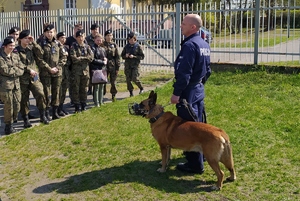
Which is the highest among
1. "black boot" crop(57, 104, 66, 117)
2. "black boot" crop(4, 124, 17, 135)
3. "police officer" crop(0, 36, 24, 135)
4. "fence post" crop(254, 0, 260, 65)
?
"fence post" crop(254, 0, 260, 65)

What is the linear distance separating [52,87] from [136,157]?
10.9 ft

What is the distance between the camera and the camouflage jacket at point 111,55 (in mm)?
10359

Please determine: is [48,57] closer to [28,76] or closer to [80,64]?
[28,76]

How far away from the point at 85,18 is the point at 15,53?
8.42 metres

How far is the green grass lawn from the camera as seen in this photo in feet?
17.0

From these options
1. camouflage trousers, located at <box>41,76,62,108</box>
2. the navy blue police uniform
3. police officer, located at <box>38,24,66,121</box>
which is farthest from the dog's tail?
camouflage trousers, located at <box>41,76,62,108</box>

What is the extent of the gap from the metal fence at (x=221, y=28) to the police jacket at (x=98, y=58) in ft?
14.1

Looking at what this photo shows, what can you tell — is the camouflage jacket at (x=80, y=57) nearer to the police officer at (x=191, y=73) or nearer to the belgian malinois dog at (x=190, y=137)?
the belgian malinois dog at (x=190, y=137)

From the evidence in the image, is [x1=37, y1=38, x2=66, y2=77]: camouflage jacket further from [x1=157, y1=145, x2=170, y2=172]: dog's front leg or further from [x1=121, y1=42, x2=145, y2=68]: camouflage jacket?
[x1=157, y1=145, x2=170, y2=172]: dog's front leg

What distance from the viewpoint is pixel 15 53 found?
7734 millimetres

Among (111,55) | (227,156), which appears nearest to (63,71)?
(111,55)

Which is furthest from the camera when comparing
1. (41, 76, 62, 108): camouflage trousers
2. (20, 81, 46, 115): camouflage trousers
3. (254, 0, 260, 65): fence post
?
(254, 0, 260, 65): fence post

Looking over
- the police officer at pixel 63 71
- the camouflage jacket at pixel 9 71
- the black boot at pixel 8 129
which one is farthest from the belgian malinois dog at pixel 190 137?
the police officer at pixel 63 71

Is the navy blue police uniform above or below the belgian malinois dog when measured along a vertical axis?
above
